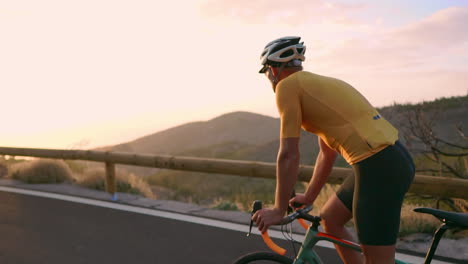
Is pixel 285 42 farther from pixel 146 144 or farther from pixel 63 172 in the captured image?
pixel 146 144

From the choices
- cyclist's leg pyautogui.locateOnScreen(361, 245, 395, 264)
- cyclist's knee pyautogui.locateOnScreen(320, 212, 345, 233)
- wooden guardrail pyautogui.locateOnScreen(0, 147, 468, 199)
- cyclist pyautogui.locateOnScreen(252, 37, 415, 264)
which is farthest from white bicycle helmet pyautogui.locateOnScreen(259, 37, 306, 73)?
wooden guardrail pyautogui.locateOnScreen(0, 147, 468, 199)

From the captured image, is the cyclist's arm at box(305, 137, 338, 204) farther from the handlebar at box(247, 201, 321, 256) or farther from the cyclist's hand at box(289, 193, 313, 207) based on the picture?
the handlebar at box(247, 201, 321, 256)

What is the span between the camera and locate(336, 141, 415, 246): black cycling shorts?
290 centimetres

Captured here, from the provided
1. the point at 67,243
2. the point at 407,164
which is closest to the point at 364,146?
the point at 407,164

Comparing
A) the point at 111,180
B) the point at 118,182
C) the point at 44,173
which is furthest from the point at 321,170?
the point at 44,173

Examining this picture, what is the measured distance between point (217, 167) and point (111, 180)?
2093mm

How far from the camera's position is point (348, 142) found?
9.78 ft

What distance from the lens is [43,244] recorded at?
6254 millimetres

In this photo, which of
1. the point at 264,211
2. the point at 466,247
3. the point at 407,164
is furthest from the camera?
the point at 466,247

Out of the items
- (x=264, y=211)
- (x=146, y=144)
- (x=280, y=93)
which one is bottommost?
(x=146, y=144)

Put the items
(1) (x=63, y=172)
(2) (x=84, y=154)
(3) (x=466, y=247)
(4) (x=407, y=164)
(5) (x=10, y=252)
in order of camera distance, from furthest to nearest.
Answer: (1) (x=63, y=172)
(2) (x=84, y=154)
(5) (x=10, y=252)
(3) (x=466, y=247)
(4) (x=407, y=164)

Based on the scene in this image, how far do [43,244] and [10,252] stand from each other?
39 cm

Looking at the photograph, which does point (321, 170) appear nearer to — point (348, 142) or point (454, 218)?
point (348, 142)

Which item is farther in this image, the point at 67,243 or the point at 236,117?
the point at 236,117
